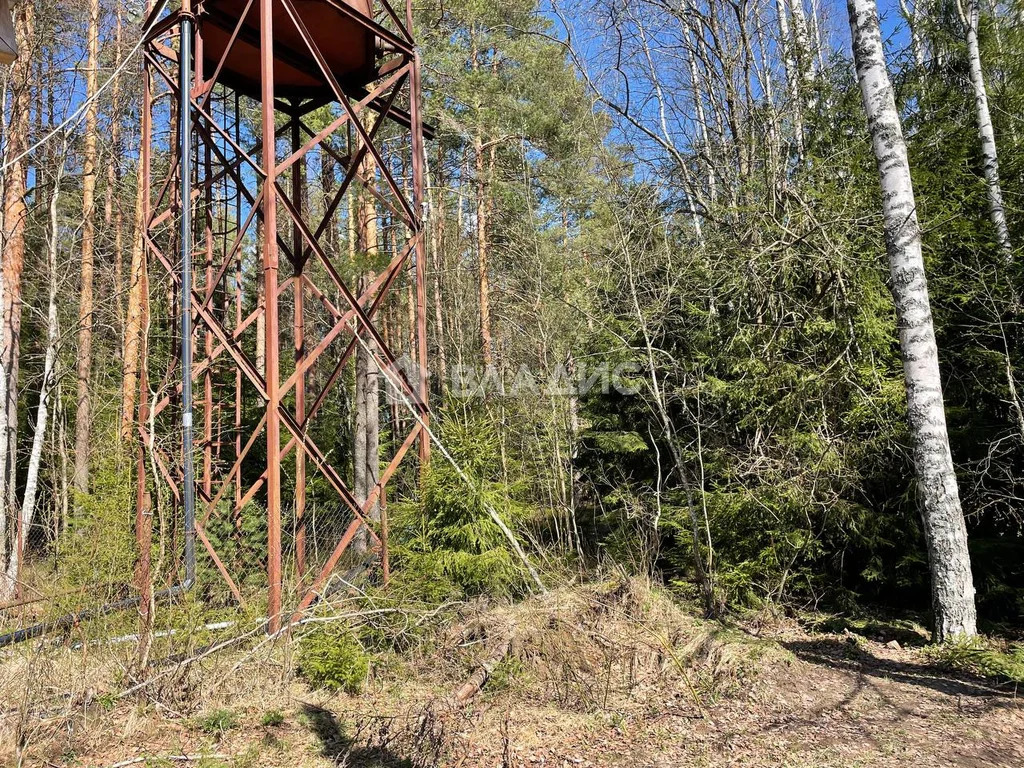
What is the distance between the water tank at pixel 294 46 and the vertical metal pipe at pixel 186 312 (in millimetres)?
737

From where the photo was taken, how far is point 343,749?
4.05 m

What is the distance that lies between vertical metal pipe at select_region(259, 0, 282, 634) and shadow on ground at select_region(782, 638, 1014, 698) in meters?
4.42

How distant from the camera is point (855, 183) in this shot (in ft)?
27.9

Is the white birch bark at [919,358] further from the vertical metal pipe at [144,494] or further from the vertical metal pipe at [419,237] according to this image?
the vertical metal pipe at [144,494]

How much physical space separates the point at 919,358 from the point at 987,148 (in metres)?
3.70

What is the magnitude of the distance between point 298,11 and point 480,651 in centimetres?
571

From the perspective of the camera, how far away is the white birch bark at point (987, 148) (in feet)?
24.3

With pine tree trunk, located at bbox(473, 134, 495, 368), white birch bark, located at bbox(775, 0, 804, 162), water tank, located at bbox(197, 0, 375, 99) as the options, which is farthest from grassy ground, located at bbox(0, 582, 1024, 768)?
pine tree trunk, located at bbox(473, 134, 495, 368)

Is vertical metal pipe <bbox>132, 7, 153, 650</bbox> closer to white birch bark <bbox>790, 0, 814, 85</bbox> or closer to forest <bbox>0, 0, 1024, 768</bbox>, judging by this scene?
forest <bbox>0, 0, 1024, 768</bbox>

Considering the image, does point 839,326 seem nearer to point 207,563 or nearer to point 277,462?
point 277,462

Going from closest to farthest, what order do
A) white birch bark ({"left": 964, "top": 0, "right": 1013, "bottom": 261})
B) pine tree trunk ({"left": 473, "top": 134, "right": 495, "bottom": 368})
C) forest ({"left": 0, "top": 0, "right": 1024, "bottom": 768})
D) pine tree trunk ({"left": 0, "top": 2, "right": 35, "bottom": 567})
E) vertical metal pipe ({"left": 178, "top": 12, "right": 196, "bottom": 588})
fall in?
forest ({"left": 0, "top": 0, "right": 1024, "bottom": 768}) → vertical metal pipe ({"left": 178, "top": 12, "right": 196, "bottom": 588}) → white birch bark ({"left": 964, "top": 0, "right": 1013, "bottom": 261}) → pine tree trunk ({"left": 0, "top": 2, "right": 35, "bottom": 567}) → pine tree trunk ({"left": 473, "top": 134, "right": 495, "bottom": 368})

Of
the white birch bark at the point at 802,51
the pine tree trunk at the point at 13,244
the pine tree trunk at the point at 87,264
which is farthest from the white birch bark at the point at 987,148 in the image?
the pine tree trunk at the point at 87,264

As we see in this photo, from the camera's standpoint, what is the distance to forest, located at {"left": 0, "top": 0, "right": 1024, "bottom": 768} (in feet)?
14.3

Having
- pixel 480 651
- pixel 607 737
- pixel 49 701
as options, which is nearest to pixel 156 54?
pixel 49 701
